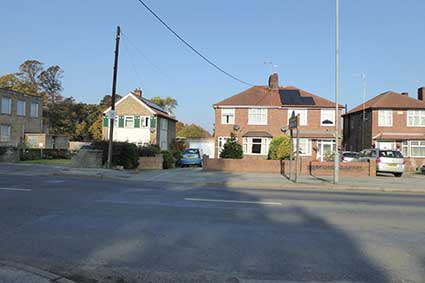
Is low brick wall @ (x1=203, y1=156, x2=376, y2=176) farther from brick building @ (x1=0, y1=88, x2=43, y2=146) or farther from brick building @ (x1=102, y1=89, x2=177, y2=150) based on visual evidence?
brick building @ (x1=0, y1=88, x2=43, y2=146)

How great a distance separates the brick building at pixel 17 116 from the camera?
38375 millimetres

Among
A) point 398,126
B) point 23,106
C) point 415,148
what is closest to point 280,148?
point 398,126

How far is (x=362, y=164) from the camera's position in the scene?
813 inches

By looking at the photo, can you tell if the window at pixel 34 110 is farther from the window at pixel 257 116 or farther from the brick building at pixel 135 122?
→ the window at pixel 257 116

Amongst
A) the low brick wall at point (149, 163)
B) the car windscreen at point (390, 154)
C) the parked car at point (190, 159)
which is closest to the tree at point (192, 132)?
the parked car at point (190, 159)

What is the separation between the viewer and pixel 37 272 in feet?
14.3

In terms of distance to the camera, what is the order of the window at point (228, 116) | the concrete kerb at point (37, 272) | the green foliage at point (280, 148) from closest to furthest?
the concrete kerb at point (37, 272), the green foliage at point (280, 148), the window at point (228, 116)

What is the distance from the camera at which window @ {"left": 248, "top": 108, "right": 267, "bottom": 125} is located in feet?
117

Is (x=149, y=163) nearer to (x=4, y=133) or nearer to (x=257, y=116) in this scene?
(x=257, y=116)

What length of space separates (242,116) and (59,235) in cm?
3055

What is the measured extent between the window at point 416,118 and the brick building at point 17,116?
40.7 metres

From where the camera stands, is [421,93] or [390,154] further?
[421,93]

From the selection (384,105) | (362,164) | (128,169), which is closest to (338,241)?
(362,164)

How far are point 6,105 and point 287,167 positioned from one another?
32.7 m
